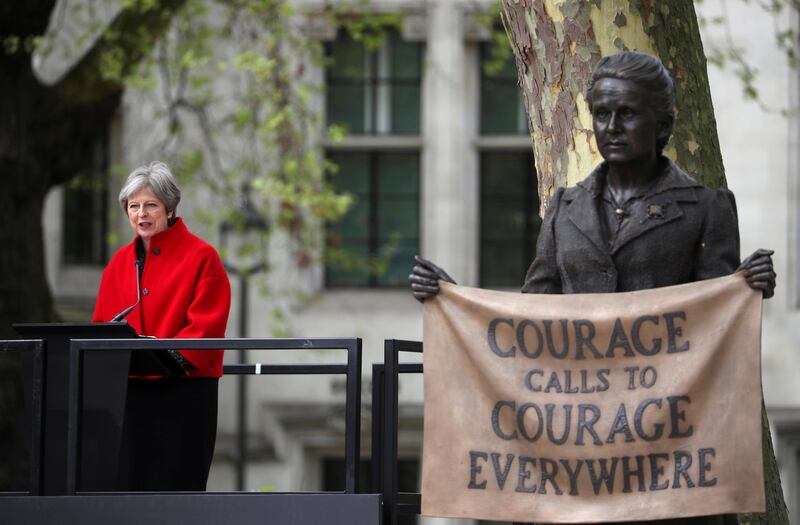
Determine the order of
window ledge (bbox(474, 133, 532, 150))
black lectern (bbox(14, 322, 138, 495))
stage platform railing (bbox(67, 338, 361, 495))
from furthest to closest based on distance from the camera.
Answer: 1. window ledge (bbox(474, 133, 532, 150))
2. black lectern (bbox(14, 322, 138, 495))
3. stage platform railing (bbox(67, 338, 361, 495))

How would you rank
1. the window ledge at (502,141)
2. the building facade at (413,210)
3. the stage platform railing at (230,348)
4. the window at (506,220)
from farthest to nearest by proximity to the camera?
the window at (506,220) → the window ledge at (502,141) → the building facade at (413,210) → the stage platform railing at (230,348)

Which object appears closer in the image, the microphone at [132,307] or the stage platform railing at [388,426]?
the stage platform railing at [388,426]

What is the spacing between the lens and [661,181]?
19.7ft

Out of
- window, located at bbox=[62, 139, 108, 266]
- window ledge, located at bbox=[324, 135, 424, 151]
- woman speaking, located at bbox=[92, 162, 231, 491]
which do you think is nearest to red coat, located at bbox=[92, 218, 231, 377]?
woman speaking, located at bbox=[92, 162, 231, 491]

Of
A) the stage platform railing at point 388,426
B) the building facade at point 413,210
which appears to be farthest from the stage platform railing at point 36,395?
the building facade at point 413,210

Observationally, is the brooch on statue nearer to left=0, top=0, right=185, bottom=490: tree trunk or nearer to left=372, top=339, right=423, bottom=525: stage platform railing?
left=372, top=339, right=423, bottom=525: stage platform railing

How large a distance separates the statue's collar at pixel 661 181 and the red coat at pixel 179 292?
2140 millimetres

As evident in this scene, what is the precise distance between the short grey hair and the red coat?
0.55ft

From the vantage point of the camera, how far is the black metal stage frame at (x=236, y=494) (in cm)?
736

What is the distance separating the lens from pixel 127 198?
7684 mm

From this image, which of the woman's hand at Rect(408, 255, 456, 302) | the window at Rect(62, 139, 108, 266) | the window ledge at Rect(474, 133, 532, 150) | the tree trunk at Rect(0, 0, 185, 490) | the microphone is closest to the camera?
the woman's hand at Rect(408, 255, 456, 302)

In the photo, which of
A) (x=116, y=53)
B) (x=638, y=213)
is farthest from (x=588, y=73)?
(x=116, y=53)

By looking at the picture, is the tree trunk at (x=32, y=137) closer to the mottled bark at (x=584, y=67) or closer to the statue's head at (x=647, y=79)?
the mottled bark at (x=584, y=67)

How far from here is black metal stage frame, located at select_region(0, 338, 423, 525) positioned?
736cm
